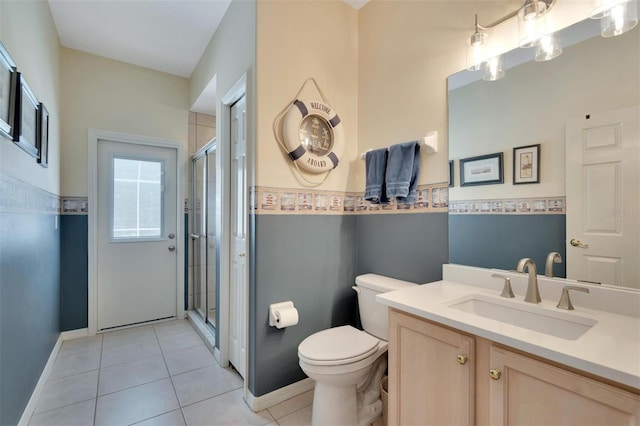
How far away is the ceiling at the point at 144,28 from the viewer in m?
2.13

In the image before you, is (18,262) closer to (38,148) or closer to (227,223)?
(38,148)

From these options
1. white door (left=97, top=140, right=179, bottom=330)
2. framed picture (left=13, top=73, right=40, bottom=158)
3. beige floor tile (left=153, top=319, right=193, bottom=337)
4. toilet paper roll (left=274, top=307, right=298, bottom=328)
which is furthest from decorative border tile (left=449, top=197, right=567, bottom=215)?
white door (left=97, top=140, right=179, bottom=330)

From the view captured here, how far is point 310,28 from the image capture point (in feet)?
6.31

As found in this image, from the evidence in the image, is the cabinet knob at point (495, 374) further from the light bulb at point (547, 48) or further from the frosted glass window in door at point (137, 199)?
the frosted glass window in door at point (137, 199)

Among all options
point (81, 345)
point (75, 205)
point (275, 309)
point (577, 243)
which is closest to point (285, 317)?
point (275, 309)

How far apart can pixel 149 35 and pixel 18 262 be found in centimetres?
205

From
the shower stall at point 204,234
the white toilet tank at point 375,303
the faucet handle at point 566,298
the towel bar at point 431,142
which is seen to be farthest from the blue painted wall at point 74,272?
the faucet handle at point 566,298

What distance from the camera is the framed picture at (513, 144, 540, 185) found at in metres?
1.26

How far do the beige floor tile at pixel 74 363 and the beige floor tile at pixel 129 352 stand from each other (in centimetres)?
6

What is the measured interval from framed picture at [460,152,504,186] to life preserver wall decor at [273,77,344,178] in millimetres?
804

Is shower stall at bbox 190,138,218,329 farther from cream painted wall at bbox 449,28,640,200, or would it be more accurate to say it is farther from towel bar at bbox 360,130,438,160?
cream painted wall at bbox 449,28,640,200

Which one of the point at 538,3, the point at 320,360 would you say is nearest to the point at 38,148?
the point at 320,360

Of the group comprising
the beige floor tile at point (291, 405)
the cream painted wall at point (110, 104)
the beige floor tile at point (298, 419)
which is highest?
the cream painted wall at point (110, 104)

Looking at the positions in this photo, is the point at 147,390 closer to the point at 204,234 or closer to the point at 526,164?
the point at 204,234
